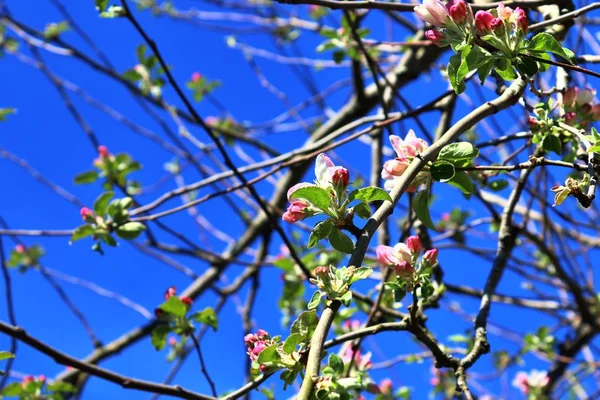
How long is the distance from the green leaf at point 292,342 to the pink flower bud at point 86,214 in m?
0.99

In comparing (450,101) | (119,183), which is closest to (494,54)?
(450,101)

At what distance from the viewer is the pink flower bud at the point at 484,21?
916 mm

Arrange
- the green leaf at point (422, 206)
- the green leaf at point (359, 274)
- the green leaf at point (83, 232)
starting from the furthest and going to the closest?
1. the green leaf at point (83, 232)
2. the green leaf at point (422, 206)
3. the green leaf at point (359, 274)

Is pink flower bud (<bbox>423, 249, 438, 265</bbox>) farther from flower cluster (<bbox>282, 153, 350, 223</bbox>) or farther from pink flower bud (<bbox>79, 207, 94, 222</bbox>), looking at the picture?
pink flower bud (<bbox>79, 207, 94, 222</bbox>)

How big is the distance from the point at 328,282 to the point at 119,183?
1719 millimetres

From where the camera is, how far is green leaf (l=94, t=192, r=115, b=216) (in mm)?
1657

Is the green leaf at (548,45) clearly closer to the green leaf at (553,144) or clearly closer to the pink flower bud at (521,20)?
the pink flower bud at (521,20)

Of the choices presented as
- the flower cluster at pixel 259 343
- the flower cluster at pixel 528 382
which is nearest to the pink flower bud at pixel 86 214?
the flower cluster at pixel 259 343

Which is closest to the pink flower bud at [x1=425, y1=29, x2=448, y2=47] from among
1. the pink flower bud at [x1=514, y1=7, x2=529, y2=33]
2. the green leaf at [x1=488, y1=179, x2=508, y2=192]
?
the pink flower bud at [x1=514, y1=7, x2=529, y2=33]

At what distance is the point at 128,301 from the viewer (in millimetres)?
3016

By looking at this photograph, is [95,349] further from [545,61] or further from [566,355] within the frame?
[545,61]

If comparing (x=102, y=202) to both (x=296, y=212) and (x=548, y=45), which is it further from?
(x=548, y=45)

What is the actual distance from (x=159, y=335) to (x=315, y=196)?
0.81 meters

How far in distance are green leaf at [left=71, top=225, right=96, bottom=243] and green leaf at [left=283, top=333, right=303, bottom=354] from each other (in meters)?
0.97
